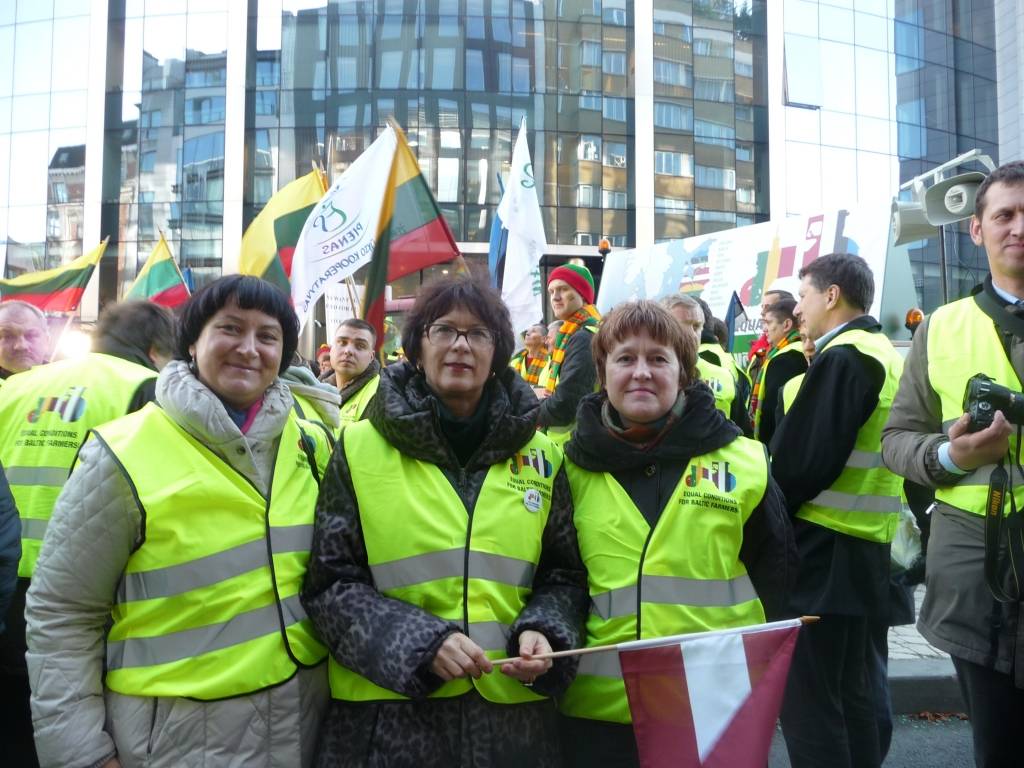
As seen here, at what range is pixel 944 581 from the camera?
7.65ft

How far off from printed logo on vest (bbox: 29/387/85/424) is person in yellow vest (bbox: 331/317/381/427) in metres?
2.75

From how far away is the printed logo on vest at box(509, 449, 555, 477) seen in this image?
2.36 meters

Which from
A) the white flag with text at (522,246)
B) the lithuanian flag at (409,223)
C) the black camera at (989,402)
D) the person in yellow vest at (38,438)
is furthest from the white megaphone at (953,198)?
the person in yellow vest at (38,438)

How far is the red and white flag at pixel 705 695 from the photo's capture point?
2178mm

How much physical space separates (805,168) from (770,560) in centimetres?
2954

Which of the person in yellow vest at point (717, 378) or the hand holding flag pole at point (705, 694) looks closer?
the hand holding flag pole at point (705, 694)

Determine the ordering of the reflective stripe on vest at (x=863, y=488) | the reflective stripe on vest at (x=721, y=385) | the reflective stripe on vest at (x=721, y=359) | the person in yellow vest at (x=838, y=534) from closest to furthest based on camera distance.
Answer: the person in yellow vest at (x=838, y=534) → the reflective stripe on vest at (x=863, y=488) → the reflective stripe on vest at (x=721, y=385) → the reflective stripe on vest at (x=721, y=359)

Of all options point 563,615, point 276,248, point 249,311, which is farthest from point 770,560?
point 276,248

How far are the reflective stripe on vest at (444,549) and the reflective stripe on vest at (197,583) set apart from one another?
0.21 metres

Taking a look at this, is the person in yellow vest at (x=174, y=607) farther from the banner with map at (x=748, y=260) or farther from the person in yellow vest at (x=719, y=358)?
the banner with map at (x=748, y=260)

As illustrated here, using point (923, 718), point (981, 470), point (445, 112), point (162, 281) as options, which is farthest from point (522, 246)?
point (445, 112)

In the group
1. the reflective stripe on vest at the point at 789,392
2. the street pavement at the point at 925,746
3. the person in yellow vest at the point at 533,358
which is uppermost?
the person in yellow vest at the point at 533,358

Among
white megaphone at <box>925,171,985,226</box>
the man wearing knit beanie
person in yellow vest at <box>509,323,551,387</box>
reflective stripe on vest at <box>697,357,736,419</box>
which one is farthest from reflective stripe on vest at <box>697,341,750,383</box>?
person in yellow vest at <box>509,323,551,387</box>

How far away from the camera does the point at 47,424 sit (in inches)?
130
